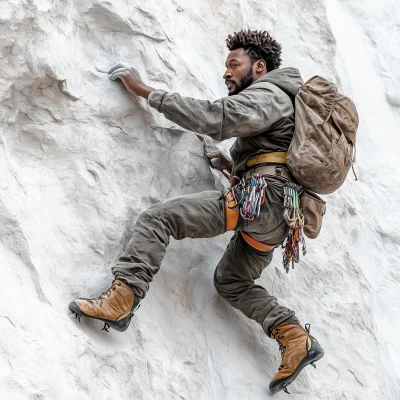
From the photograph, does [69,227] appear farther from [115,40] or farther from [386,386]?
[386,386]

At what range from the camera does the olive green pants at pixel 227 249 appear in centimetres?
371

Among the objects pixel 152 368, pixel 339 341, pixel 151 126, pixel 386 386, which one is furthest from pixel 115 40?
pixel 386 386

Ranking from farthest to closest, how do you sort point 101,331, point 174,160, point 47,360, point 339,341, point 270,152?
point 339,341 < point 174,160 < point 270,152 < point 101,331 < point 47,360

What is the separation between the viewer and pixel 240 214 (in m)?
3.96

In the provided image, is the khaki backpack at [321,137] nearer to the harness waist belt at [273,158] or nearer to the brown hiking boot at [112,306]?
the harness waist belt at [273,158]

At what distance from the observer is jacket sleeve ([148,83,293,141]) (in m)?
3.81

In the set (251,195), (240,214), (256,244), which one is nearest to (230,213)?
(240,214)

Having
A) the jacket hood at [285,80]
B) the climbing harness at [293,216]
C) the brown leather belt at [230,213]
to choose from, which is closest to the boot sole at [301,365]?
the climbing harness at [293,216]

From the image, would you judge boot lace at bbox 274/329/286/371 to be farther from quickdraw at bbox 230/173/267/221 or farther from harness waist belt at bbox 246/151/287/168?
harness waist belt at bbox 246/151/287/168

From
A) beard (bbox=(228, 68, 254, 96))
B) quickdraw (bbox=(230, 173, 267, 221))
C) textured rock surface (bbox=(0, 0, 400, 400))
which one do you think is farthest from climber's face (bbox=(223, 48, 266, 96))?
quickdraw (bbox=(230, 173, 267, 221))

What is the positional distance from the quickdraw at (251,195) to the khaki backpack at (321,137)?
0.18 meters

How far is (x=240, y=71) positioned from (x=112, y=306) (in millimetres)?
1469

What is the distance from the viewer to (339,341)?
4.72 meters

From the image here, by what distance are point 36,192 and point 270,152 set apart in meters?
1.17
